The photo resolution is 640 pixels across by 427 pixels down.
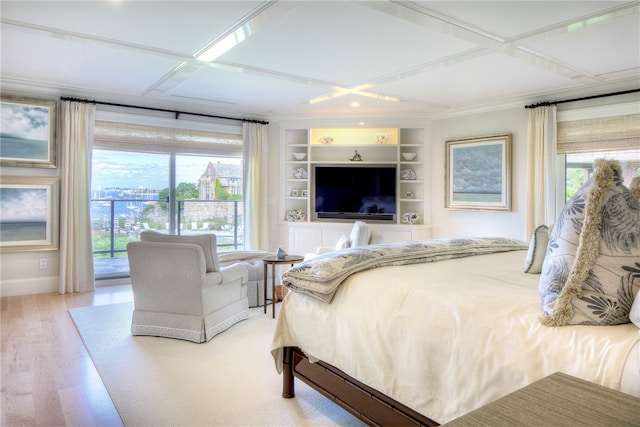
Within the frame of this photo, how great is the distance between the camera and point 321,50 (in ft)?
12.5

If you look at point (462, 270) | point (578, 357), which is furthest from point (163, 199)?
point (578, 357)

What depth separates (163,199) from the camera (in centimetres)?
625

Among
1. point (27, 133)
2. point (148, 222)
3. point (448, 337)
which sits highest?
point (27, 133)

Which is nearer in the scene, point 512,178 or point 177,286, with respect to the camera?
point 177,286

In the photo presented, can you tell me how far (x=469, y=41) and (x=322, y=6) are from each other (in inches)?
52.6

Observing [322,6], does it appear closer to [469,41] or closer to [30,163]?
[469,41]

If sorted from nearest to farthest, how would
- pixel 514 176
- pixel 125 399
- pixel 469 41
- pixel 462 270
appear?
pixel 462 270
pixel 125 399
pixel 469 41
pixel 514 176

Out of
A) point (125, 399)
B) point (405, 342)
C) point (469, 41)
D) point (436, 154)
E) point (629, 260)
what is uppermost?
point (469, 41)

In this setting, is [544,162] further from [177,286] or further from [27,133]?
[27,133]

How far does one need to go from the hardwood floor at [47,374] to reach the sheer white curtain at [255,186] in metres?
2.80

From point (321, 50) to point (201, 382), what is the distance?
283cm

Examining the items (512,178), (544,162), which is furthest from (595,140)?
(512,178)

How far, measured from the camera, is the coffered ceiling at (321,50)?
3010 mm

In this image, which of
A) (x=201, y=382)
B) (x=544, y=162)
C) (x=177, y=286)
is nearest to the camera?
(x=201, y=382)
